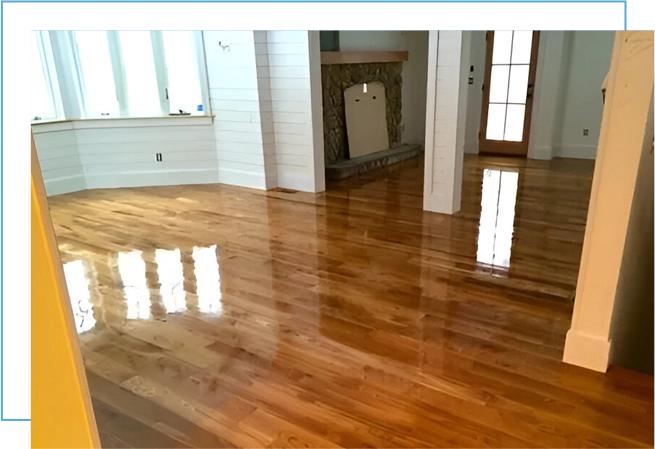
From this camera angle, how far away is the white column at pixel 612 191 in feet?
5.67

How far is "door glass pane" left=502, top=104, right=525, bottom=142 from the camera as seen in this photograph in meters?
6.70

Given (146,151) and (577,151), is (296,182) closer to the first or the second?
(146,151)

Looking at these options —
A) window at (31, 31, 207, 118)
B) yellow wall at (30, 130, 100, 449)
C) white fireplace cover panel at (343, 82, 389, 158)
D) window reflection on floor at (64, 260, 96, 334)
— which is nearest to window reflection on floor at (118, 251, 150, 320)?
window reflection on floor at (64, 260, 96, 334)

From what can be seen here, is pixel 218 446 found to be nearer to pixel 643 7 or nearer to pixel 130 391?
pixel 130 391

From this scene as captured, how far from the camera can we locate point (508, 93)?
22.1ft

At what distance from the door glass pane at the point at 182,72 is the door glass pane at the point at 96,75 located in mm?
578

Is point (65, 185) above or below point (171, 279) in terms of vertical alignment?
above

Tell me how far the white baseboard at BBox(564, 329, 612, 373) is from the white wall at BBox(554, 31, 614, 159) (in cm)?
481

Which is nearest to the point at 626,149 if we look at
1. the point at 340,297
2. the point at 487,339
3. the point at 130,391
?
the point at 487,339

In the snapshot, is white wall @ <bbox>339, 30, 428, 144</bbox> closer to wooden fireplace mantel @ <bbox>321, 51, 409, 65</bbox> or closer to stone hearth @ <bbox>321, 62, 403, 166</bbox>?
wooden fireplace mantel @ <bbox>321, 51, 409, 65</bbox>

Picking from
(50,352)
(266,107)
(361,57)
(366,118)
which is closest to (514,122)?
(366,118)

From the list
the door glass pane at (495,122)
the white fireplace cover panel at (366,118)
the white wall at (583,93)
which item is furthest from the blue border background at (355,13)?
the door glass pane at (495,122)

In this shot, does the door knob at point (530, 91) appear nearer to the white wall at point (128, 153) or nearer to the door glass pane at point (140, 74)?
the white wall at point (128, 153)

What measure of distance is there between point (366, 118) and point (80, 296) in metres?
4.47
